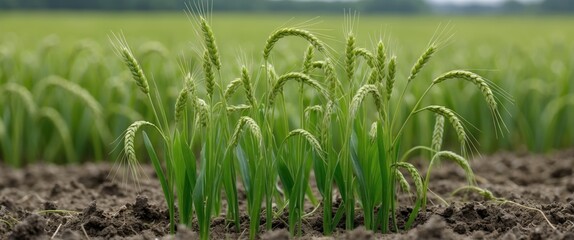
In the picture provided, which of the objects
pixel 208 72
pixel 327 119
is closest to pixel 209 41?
pixel 208 72

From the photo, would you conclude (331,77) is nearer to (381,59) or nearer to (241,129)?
(381,59)

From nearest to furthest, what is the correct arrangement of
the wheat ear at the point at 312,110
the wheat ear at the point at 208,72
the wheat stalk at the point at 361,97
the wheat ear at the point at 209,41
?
the wheat stalk at the point at 361,97 → the wheat ear at the point at 209,41 → the wheat ear at the point at 208,72 → the wheat ear at the point at 312,110

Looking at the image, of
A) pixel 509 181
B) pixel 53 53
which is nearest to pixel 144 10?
pixel 53 53

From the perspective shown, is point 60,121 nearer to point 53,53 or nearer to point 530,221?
point 53,53

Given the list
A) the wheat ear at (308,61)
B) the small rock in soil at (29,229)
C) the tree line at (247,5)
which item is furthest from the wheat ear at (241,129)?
the tree line at (247,5)

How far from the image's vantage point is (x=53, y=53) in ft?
26.0

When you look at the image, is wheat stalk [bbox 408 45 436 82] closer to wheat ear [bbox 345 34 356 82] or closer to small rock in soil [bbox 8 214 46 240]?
wheat ear [bbox 345 34 356 82]

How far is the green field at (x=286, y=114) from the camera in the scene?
284 cm

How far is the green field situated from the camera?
2840 mm

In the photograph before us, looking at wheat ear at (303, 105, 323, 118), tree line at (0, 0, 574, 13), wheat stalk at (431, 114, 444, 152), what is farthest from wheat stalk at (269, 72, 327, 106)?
tree line at (0, 0, 574, 13)

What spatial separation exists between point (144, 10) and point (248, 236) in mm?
59488

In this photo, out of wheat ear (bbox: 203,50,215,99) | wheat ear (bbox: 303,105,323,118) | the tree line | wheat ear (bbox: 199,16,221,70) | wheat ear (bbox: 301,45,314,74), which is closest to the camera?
wheat ear (bbox: 199,16,221,70)

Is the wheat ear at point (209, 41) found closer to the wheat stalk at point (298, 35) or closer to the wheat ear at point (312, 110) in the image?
the wheat stalk at point (298, 35)

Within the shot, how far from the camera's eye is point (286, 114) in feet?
11.1
